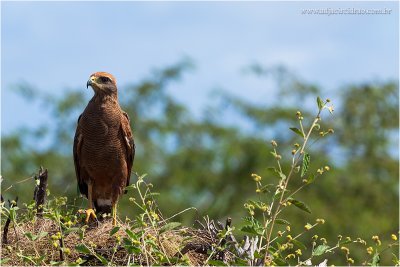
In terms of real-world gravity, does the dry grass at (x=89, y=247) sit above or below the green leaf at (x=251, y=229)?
above

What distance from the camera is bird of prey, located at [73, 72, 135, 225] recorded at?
340 inches

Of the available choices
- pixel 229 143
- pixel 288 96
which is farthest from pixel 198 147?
pixel 288 96

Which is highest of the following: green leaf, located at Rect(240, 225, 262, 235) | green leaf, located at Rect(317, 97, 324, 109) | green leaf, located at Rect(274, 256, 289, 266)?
green leaf, located at Rect(317, 97, 324, 109)

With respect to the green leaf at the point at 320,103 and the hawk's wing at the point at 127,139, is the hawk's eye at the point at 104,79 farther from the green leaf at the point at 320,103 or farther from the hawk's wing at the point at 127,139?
the green leaf at the point at 320,103

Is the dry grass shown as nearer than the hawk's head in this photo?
Yes

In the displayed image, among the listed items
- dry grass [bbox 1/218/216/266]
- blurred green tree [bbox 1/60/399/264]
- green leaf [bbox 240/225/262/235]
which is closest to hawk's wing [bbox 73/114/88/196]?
dry grass [bbox 1/218/216/266]

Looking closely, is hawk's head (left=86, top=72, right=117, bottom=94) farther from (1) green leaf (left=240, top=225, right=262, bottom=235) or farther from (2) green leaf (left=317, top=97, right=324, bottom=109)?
(1) green leaf (left=240, top=225, right=262, bottom=235)

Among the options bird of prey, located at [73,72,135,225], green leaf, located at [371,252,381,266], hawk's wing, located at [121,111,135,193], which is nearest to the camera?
green leaf, located at [371,252,381,266]

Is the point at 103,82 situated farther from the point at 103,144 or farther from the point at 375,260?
the point at 375,260

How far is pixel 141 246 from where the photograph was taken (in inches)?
204

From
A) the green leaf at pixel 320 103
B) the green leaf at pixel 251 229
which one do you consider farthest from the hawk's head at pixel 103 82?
the green leaf at pixel 251 229

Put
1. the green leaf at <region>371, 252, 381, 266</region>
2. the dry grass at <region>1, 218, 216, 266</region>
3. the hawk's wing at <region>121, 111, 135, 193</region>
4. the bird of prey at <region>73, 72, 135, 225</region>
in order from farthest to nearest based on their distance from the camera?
1. the hawk's wing at <region>121, 111, 135, 193</region>
2. the bird of prey at <region>73, 72, 135, 225</region>
3. the dry grass at <region>1, 218, 216, 266</region>
4. the green leaf at <region>371, 252, 381, 266</region>

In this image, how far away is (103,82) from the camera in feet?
28.6

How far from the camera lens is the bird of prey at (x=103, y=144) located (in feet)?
28.4
